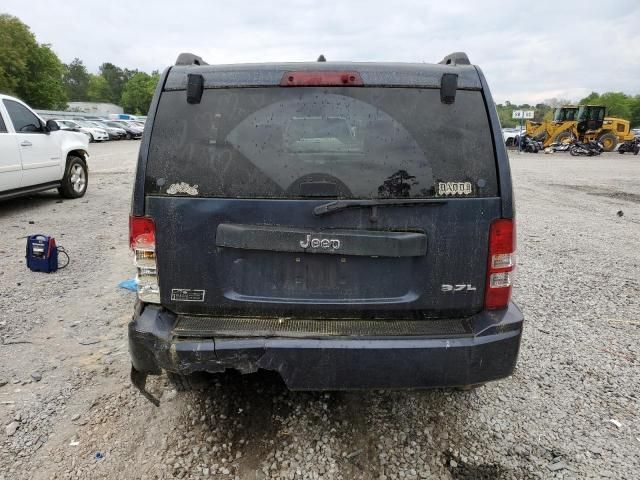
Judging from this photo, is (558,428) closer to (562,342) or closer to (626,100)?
(562,342)

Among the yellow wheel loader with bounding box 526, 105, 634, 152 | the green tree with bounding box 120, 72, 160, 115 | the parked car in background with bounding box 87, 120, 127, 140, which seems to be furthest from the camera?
the green tree with bounding box 120, 72, 160, 115

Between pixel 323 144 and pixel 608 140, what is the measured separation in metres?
36.3

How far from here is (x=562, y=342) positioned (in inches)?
154

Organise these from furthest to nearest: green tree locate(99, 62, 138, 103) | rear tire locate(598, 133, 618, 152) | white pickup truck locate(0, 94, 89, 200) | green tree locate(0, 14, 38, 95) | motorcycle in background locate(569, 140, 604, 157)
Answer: green tree locate(99, 62, 138, 103) → green tree locate(0, 14, 38, 95) → rear tire locate(598, 133, 618, 152) → motorcycle in background locate(569, 140, 604, 157) → white pickup truck locate(0, 94, 89, 200)

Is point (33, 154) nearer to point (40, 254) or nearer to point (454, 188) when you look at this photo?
point (40, 254)

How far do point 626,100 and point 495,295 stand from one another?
440 feet

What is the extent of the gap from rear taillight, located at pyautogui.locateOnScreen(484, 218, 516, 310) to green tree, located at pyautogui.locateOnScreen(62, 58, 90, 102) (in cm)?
14270

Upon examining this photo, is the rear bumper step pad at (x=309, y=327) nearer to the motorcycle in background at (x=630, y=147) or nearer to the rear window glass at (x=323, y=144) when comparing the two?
the rear window glass at (x=323, y=144)

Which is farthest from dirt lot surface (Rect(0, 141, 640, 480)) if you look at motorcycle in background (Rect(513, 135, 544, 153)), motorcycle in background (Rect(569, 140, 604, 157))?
motorcycle in background (Rect(513, 135, 544, 153))

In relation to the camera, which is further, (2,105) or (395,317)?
(2,105)

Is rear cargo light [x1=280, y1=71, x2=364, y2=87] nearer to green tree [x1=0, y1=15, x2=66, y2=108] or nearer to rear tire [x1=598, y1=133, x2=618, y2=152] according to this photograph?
rear tire [x1=598, y1=133, x2=618, y2=152]

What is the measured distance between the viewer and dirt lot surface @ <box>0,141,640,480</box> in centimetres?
250

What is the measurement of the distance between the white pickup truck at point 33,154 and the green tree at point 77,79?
133302 millimetres

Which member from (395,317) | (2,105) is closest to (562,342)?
(395,317)
